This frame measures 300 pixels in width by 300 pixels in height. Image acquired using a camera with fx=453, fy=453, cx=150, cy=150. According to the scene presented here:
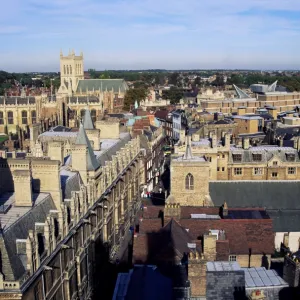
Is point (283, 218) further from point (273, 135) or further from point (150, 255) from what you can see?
point (273, 135)

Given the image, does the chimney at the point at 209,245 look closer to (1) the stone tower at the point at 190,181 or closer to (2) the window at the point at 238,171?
(1) the stone tower at the point at 190,181

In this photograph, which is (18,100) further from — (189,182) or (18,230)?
(18,230)

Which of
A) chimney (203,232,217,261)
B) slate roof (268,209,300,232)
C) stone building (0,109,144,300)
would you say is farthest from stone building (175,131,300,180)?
chimney (203,232,217,261)

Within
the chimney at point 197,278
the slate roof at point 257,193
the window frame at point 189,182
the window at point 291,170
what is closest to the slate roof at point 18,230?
the chimney at point 197,278

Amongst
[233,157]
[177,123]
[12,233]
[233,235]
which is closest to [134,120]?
[177,123]

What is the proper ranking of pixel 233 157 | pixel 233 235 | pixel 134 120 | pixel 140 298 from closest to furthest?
pixel 140 298 → pixel 233 235 → pixel 233 157 → pixel 134 120

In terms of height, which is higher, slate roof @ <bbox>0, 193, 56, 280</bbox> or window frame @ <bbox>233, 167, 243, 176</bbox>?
slate roof @ <bbox>0, 193, 56, 280</bbox>

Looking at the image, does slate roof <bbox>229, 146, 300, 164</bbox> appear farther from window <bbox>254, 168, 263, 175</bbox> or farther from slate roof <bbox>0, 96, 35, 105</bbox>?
slate roof <bbox>0, 96, 35, 105</bbox>
